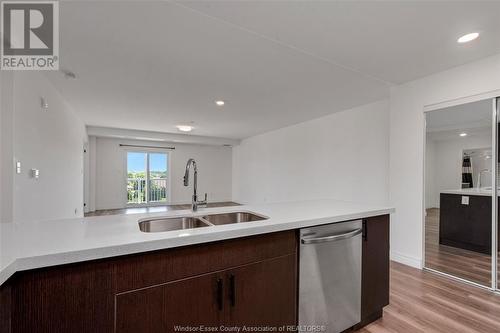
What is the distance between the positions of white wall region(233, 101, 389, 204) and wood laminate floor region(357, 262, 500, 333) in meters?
1.66

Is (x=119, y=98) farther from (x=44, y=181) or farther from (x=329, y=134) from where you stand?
(x=329, y=134)

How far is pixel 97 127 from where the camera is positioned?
646 cm

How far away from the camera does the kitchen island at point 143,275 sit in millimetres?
846

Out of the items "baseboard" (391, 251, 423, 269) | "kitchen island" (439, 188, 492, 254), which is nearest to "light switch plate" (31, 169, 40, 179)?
"baseboard" (391, 251, 423, 269)

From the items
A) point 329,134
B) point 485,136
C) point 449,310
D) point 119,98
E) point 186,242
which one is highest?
point 119,98

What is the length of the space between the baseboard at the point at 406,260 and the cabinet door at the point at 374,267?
1465 mm

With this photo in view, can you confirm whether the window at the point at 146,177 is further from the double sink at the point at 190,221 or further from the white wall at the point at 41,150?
the double sink at the point at 190,221

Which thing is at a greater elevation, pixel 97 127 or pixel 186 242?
pixel 97 127

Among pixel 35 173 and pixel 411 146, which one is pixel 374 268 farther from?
pixel 35 173

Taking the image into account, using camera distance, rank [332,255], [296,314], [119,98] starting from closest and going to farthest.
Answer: [296,314], [332,255], [119,98]

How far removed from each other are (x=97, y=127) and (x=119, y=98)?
3250 mm

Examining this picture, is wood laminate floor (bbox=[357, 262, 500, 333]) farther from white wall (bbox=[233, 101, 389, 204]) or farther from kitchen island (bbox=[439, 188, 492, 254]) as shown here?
white wall (bbox=[233, 101, 389, 204])

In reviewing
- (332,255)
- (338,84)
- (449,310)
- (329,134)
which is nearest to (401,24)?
(338,84)

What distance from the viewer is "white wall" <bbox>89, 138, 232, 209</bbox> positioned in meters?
7.49
